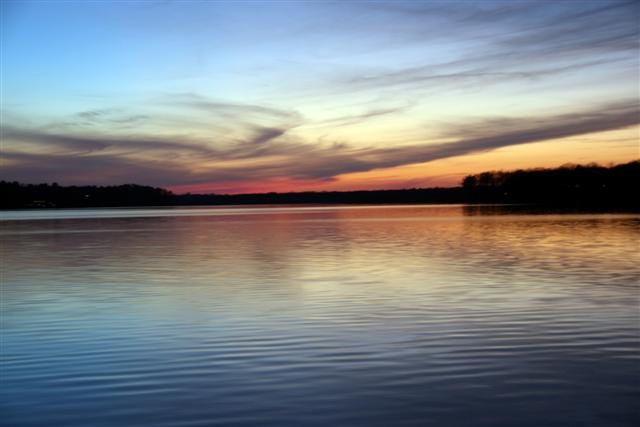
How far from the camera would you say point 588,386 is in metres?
10.6

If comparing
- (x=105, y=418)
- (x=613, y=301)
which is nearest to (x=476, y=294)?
(x=613, y=301)

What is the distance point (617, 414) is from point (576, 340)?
5001mm

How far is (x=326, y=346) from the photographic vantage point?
13.8 m

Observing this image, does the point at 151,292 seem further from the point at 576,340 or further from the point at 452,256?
the point at 452,256

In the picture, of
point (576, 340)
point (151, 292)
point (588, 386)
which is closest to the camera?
point (588, 386)

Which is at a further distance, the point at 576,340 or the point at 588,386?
the point at 576,340

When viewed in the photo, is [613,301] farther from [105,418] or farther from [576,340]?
[105,418]

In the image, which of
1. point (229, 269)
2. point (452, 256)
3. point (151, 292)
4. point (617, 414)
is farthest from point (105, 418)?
point (452, 256)

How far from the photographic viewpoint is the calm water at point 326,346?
31.7ft

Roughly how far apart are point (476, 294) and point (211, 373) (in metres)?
11.4

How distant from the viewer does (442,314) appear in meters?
17.5

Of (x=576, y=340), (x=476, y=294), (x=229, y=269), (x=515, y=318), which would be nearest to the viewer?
(x=576, y=340)

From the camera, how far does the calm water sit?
9648 mm

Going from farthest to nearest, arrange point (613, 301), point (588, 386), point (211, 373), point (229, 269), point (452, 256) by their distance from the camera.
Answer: point (452, 256)
point (229, 269)
point (613, 301)
point (211, 373)
point (588, 386)
